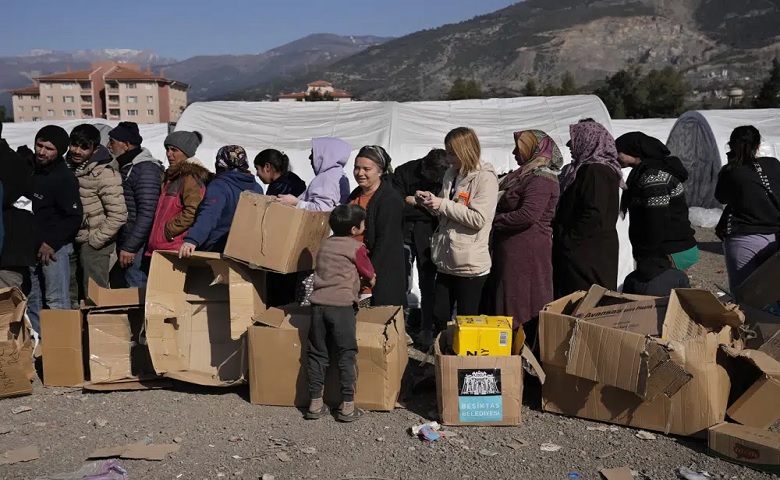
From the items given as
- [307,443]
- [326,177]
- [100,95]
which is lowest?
[307,443]

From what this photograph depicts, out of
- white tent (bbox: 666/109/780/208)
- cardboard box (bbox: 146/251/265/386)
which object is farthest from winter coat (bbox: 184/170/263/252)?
white tent (bbox: 666/109/780/208)

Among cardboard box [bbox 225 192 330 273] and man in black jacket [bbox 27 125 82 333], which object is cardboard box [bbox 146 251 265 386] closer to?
cardboard box [bbox 225 192 330 273]

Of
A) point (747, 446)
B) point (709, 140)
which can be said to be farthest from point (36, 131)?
point (747, 446)

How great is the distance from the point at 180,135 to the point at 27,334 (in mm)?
1791

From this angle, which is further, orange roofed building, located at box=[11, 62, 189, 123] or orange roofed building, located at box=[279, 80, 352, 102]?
orange roofed building, located at box=[11, 62, 189, 123]

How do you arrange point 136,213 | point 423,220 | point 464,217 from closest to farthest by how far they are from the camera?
1. point 464,217
2. point 136,213
3. point 423,220

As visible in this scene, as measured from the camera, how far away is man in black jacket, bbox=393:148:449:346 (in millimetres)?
6363

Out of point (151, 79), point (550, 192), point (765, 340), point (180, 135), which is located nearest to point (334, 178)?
point (180, 135)

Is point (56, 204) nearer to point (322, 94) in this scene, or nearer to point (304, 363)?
point (304, 363)

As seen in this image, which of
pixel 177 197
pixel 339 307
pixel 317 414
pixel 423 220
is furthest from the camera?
pixel 423 220

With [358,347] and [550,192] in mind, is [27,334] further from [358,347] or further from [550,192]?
[550,192]

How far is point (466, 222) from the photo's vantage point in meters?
4.78

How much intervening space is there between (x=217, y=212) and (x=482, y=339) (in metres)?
2.09

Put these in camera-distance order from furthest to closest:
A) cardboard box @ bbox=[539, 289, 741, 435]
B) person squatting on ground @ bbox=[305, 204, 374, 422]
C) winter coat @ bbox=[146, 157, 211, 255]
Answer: winter coat @ bbox=[146, 157, 211, 255] → person squatting on ground @ bbox=[305, 204, 374, 422] → cardboard box @ bbox=[539, 289, 741, 435]
